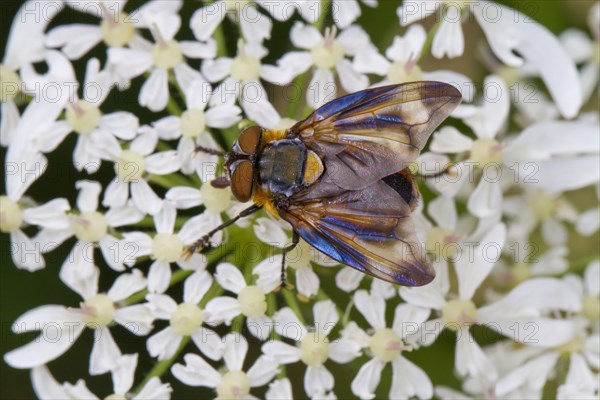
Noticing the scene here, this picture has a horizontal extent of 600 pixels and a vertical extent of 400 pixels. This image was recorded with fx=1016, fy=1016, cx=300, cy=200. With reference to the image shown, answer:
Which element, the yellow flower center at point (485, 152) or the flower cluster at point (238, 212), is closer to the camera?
the flower cluster at point (238, 212)

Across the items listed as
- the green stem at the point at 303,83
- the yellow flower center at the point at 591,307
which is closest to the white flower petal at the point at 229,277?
the green stem at the point at 303,83

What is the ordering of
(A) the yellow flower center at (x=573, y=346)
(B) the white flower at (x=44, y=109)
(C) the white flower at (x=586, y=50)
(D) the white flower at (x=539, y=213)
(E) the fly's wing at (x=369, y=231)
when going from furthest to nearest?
(C) the white flower at (x=586, y=50) < (D) the white flower at (x=539, y=213) < (A) the yellow flower center at (x=573, y=346) < (B) the white flower at (x=44, y=109) < (E) the fly's wing at (x=369, y=231)

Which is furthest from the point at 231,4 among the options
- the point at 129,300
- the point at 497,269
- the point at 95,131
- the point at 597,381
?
the point at 597,381

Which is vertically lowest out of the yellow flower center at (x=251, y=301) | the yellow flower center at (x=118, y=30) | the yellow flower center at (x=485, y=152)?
the yellow flower center at (x=251, y=301)

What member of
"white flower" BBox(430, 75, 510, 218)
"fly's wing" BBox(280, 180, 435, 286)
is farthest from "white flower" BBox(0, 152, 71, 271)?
"white flower" BBox(430, 75, 510, 218)

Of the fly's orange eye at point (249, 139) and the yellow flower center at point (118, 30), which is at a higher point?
the yellow flower center at point (118, 30)

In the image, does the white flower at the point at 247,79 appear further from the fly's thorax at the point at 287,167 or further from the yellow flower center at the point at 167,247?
the yellow flower center at the point at 167,247

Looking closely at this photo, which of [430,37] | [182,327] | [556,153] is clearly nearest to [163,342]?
[182,327]

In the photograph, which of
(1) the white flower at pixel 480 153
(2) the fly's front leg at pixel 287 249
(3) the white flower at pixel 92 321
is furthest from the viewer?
(1) the white flower at pixel 480 153
